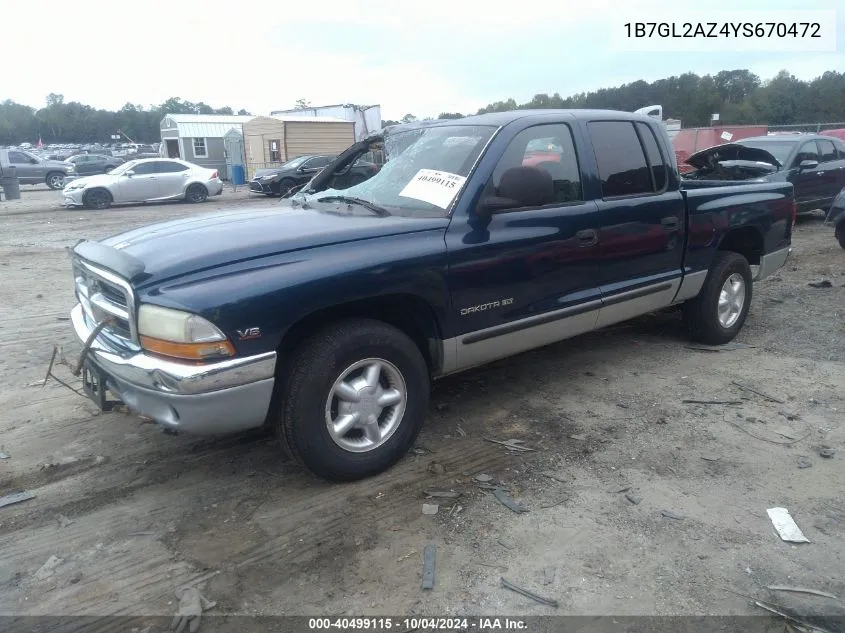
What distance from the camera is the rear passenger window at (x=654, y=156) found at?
4762 mm

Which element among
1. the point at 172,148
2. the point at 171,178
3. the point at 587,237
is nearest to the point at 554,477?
the point at 587,237

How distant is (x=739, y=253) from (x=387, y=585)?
460 centimetres

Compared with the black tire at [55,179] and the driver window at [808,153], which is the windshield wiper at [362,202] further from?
the black tire at [55,179]

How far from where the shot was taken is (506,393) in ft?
15.3

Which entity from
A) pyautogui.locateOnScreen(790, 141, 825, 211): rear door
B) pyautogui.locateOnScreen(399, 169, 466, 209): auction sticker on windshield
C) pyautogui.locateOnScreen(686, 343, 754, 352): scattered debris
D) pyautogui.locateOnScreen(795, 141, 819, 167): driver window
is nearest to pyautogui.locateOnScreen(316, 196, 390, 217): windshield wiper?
pyautogui.locateOnScreen(399, 169, 466, 209): auction sticker on windshield

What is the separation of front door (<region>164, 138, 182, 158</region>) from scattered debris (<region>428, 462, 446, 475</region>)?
3377 centimetres

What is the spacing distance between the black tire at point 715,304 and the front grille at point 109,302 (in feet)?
14.0

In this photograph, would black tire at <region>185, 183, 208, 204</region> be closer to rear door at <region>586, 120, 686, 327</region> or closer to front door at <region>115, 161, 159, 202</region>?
front door at <region>115, 161, 159, 202</region>

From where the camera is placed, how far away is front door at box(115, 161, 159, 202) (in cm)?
1950

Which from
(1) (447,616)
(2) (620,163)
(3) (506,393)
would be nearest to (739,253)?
(2) (620,163)

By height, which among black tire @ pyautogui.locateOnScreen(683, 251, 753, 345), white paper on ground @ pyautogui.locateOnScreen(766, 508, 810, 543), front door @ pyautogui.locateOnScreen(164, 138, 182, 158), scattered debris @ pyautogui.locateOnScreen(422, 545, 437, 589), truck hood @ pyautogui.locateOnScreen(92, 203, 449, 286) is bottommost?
white paper on ground @ pyautogui.locateOnScreen(766, 508, 810, 543)

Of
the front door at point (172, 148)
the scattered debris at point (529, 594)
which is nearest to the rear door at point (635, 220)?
the scattered debris at point (529, 594)

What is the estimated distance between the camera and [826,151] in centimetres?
1227

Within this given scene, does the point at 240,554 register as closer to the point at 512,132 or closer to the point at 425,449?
the point at 425,449
